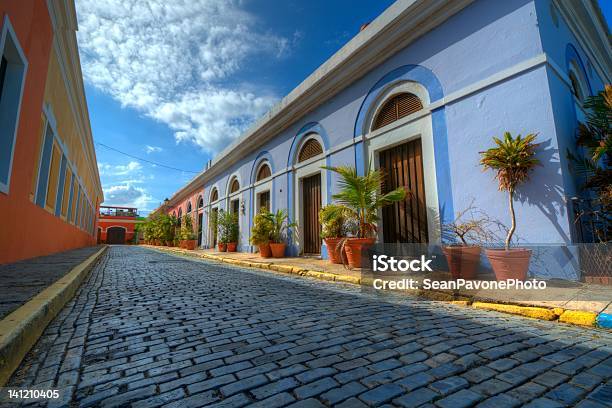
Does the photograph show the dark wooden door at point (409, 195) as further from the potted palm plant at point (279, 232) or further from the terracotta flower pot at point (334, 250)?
the potted palm plant at point (279, 232)

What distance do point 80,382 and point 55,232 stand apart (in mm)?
9222

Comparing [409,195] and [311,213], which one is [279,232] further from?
[409,195]

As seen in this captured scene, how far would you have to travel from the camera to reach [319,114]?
Result: 988 centimetres

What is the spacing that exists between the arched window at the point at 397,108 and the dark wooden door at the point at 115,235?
1936 inches

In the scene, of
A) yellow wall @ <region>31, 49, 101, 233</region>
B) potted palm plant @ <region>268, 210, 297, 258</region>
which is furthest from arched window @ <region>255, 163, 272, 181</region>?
yellow wall @ <region>31, 49, 101, 233</region>

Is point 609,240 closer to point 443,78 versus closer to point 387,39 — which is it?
point 443,78

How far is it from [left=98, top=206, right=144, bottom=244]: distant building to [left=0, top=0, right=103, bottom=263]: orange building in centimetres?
4110

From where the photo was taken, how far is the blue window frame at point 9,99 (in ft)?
14.2

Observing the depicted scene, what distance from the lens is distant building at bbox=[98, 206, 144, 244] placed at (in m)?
45.1

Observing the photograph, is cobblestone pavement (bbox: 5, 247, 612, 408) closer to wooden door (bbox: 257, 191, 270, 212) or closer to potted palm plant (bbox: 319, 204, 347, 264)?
potted palm plant (bbox: 319, 204, 347, 264)

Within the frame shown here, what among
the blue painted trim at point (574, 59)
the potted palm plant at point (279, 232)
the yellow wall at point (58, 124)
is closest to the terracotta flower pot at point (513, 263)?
the blue painted trim at point (574, 59)

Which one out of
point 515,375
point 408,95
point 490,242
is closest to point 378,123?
Answer: point 408,95

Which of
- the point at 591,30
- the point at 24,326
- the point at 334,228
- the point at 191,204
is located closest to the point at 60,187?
the point at 334,228

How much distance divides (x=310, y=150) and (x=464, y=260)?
6.68 m
